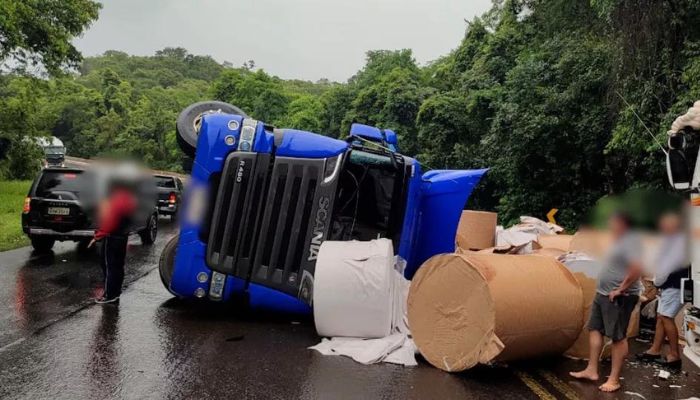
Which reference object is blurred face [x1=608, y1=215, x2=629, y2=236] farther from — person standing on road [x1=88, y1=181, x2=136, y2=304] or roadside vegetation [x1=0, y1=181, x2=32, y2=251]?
roadside vegetation [x1=0, y1=181, x2=32, y2=251]

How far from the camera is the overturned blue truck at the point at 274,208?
273 inches

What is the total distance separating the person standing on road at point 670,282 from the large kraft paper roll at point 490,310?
84 centimetres

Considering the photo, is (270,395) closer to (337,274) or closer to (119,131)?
(337,274)

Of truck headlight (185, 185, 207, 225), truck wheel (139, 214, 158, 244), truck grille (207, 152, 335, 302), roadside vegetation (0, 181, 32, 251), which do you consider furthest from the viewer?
truck wheel (139, 214, 158, 244)

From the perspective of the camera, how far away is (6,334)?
20.2ft

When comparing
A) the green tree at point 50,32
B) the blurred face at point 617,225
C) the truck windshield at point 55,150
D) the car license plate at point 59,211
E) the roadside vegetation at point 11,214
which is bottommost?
the roadside vegetation at point 11,214

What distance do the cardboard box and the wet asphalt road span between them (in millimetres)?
4075

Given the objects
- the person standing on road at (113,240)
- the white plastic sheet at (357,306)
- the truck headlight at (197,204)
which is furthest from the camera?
the person standing on road at (113,240)

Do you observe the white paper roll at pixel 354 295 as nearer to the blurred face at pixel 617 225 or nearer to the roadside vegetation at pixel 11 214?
the blurred face at pixel 617 225

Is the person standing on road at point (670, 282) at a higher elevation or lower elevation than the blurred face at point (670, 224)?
lower

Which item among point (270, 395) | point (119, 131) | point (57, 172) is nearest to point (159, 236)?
point (57, 172)

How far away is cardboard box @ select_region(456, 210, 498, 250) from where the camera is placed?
430 inches

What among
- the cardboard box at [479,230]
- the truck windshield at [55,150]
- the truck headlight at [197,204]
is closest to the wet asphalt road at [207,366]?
the truck headlight at [197,204]

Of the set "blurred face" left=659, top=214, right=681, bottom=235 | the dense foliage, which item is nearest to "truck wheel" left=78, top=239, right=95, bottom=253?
the dense foliage
